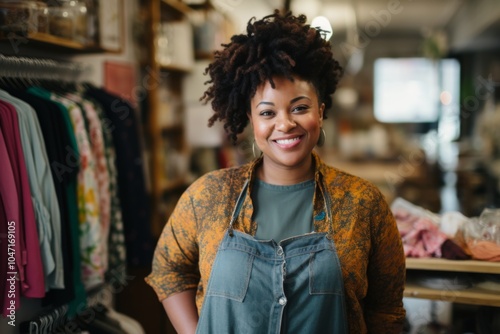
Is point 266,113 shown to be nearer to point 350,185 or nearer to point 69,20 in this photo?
point 350,185

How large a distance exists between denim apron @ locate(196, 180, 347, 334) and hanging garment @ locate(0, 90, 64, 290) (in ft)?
2.56

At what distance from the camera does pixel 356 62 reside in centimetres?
1098

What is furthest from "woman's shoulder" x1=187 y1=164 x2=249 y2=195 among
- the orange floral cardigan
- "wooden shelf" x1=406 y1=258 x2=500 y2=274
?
"wooden shelf" x1=406 y1=258 x2=500 y2=274

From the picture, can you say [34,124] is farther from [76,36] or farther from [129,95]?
[129,95]

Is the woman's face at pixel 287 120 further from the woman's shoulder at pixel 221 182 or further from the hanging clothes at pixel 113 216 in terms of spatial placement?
the hanging clothes at pixel 113 216

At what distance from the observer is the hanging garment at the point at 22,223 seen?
1845 mm

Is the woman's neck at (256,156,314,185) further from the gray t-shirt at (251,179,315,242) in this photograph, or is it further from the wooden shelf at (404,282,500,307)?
the wooden shelf at (404,282,500,307)

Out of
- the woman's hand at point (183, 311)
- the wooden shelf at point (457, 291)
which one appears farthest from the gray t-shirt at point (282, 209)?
the wooden shelf at point (457, 291)

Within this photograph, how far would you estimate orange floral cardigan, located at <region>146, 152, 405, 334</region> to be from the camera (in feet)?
5.00

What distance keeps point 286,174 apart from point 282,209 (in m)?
0.11

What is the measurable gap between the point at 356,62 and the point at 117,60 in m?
8.32

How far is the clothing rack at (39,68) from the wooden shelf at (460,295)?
173cm

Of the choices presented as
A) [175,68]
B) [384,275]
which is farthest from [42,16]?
[175,68]

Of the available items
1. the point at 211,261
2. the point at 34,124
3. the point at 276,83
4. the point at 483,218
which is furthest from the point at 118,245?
the point at 483,218
